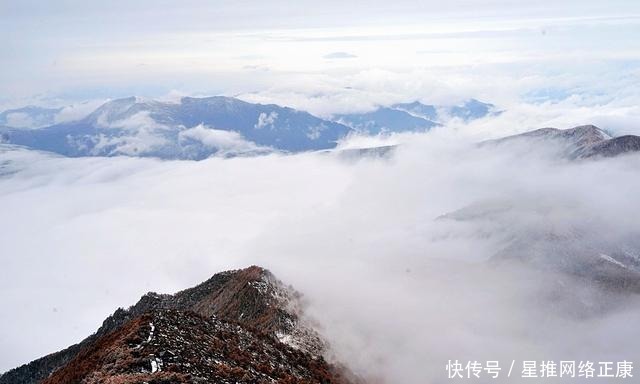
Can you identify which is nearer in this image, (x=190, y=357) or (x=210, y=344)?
(x=190, y=357)

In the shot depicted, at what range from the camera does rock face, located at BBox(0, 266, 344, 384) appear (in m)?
44.8

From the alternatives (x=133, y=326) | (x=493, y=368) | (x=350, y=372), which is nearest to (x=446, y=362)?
(x=493, y=368)

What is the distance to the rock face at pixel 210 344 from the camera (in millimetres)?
44781

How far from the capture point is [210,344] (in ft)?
186

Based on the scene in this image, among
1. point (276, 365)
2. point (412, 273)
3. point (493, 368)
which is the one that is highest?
point (276, 365)

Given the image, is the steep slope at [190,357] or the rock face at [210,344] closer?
the steep slope at [190,357]

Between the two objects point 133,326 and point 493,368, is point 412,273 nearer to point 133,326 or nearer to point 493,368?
point 493,368

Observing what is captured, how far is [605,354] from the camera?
120 metres

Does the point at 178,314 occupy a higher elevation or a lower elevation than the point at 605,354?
higher

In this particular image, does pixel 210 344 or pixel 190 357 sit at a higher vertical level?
pixel 190 357

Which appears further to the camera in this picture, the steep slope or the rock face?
the rock face

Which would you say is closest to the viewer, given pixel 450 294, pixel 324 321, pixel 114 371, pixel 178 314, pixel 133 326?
pixel 114 371

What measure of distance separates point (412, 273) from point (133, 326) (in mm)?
119454

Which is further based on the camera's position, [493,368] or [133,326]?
[493,368]
